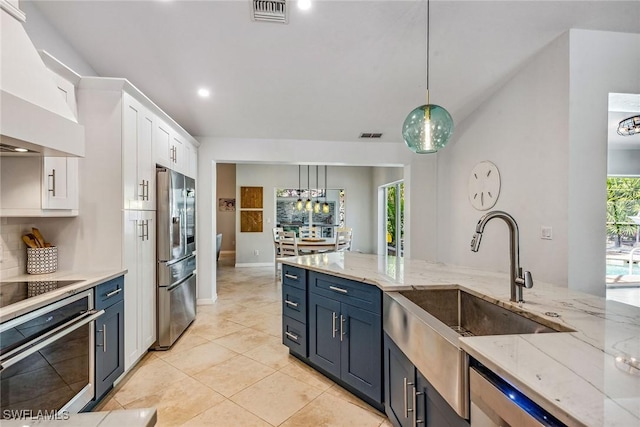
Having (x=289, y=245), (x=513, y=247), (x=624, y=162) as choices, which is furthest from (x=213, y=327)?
(x=624, y=162)

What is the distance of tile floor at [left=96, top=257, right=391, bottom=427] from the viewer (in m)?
1.97

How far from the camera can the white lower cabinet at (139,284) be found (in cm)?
239

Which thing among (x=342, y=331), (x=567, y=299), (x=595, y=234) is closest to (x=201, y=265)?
(x=342, y=331)

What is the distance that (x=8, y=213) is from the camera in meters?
1.91

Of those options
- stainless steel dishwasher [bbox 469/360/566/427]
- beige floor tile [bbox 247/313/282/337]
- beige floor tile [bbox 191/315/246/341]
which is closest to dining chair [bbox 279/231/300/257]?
beige floor tile [bbox 247/313/282/337]

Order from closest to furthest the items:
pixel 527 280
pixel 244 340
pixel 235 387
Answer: pixel 527 280
pixel 235 387
pixel 244 340

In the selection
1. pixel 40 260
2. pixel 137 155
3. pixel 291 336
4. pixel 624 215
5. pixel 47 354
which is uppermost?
pixel 137 155

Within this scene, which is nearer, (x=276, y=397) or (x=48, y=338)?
(x=48, y=338)

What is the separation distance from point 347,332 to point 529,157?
2.48 meters

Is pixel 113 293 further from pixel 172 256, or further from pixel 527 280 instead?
pixel 527 280

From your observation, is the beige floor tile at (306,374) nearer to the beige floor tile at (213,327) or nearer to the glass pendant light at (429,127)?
the beige floor tile at (213,327)

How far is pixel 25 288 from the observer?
175cm

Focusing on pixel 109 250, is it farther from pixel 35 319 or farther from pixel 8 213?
pixel 35 319

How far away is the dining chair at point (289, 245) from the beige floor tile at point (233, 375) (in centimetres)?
313
